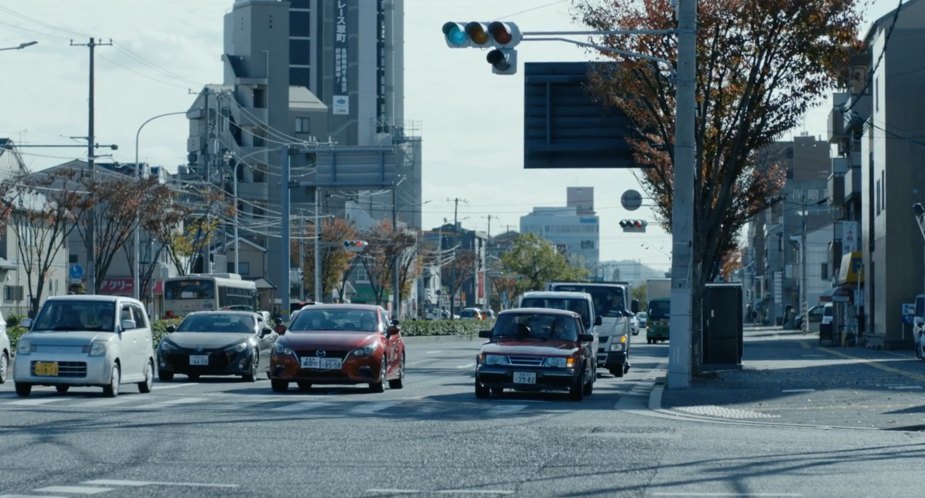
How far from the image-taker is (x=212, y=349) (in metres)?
27.7

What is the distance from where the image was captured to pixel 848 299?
227 ft

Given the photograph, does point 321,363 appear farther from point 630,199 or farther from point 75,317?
point 630,199

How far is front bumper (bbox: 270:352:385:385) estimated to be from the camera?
23609 millimetres

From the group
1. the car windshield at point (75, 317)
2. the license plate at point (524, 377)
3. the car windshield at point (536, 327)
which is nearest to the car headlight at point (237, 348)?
the car windshield at point (75, 317)

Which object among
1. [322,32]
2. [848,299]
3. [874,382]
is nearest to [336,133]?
[322,32]

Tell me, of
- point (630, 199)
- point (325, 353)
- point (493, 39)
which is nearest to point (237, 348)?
point (325, 353)

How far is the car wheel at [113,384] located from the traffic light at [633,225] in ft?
147

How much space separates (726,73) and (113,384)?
15093 millimetres

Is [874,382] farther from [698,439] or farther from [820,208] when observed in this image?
[820,208]

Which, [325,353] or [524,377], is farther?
[325,353]

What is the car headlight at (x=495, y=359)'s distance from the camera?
23.0 m

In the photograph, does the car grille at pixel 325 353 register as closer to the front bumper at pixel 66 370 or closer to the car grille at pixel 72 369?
the front bumper at pixel 66 370

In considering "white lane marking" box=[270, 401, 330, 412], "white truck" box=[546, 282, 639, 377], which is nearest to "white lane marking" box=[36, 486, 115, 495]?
"white lane marking" box=[270, 401, 330, 412]

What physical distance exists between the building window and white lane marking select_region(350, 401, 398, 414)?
51968 millimetres
